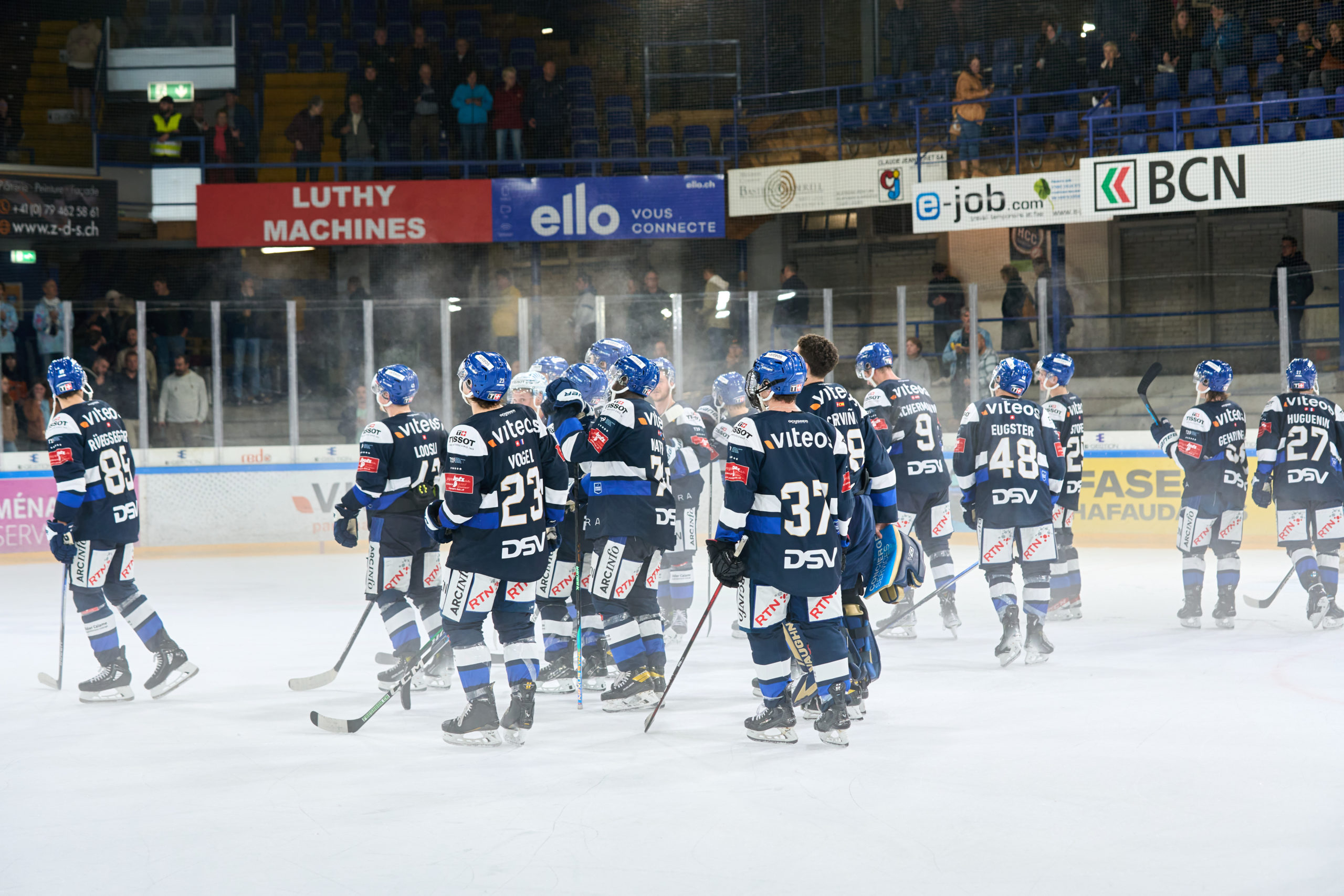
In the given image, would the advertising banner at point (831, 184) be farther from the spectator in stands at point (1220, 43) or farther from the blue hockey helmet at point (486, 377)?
the blue hockey helmet at point (486, 377)

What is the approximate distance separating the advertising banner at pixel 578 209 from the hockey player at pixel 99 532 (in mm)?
9938

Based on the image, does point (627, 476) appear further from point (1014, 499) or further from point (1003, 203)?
point (1003, 203)

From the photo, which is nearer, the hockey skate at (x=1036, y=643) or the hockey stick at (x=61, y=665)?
→ the hockey stick at (x=61, y=665)

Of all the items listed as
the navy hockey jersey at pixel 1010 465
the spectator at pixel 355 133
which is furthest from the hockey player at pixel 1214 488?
the spectator at pixel 355 133

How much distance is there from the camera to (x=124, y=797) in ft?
14.9

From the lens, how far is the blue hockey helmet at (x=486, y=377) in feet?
17.0

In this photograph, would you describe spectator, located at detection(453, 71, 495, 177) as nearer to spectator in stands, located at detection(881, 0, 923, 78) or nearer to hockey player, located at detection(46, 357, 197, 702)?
spectator in stands, located at detection(881, 0, 923, 78)

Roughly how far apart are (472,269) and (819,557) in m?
13.0

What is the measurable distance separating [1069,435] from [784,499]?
157 inches

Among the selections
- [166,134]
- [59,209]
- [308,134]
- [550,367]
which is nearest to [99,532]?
[550,367]

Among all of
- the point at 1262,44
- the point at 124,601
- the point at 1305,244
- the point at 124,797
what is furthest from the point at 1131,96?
the point at 124,797

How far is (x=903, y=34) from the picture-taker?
17.2 metres

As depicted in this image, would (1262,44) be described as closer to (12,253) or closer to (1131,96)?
(1131,96)

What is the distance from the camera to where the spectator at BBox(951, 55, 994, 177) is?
15250mm
